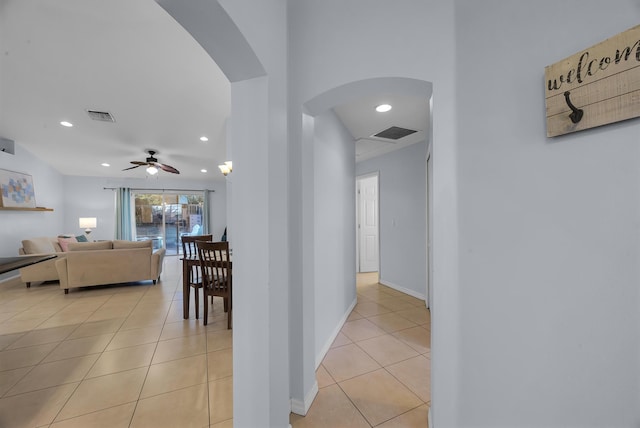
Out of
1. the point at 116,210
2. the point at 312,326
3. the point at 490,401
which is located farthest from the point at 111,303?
the point at 116,210

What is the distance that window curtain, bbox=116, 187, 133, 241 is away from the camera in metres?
7.89

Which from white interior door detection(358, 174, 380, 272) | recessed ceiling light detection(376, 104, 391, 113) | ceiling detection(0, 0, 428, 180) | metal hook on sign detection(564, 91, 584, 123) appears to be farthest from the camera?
white interior door detection(358, 174, 380, 272)

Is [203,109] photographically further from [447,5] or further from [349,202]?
[447,5]

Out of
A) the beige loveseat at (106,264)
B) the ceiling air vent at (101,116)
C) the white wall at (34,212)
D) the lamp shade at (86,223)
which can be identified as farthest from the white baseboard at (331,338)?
the lamp shade at (86,223)

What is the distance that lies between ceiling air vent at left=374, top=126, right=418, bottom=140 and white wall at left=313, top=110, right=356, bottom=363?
48 centimetres

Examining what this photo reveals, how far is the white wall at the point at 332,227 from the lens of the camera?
2.24 m

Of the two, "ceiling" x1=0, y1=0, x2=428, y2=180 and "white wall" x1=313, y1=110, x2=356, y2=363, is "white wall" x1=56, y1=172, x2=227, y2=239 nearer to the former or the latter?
"ceiling" x1=0, y1=0, x2=428, y2=180

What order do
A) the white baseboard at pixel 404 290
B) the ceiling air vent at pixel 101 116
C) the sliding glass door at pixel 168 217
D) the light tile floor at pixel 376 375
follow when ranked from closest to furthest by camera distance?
1. the light tile floor at pixel 376 375
2. the ceiling air vent at pixel 101 116
3. the white baseboard at pixel 404 290
4. the sliding glass door at pixel 168 217

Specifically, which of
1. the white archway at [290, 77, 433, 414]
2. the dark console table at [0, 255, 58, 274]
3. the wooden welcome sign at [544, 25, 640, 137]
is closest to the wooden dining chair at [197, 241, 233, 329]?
the dark console table at [0, 255, 58, 274]

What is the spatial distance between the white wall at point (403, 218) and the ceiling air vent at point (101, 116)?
13.9 ft

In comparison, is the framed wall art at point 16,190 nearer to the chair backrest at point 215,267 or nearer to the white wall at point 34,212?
the white wall at point 34,212

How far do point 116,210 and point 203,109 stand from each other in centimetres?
668

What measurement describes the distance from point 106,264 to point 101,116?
92.5 inches

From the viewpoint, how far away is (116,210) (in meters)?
7.89
